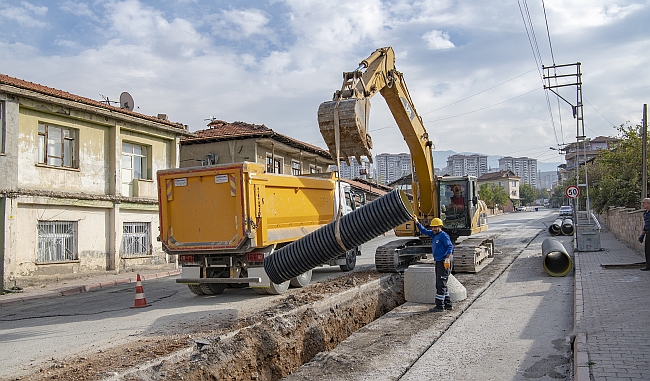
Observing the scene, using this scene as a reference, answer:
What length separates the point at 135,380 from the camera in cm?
498

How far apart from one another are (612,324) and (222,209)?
7.08m

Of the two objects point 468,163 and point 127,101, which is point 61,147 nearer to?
point 127,101

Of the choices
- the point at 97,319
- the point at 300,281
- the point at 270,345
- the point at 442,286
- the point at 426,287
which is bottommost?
the point at 97,319

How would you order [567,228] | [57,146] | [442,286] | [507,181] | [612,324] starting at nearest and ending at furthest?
1. [612,324]
2. [442,286]
3. [57,146]
4. [567,228]
5. [507,181]

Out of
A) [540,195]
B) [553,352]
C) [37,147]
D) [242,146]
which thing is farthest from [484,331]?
[540,195]

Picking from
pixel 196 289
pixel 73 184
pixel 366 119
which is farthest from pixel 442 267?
pixel 73 184

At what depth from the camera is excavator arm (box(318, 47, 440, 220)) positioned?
7.16 metres

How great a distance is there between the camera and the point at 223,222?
10.5m

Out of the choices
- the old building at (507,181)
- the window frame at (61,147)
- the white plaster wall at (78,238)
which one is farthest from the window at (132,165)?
the old building at (507,181)

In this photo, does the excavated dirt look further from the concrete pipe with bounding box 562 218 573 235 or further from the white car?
the white car

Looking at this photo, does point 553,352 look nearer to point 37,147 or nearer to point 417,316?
point 417,316

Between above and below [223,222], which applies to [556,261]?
below

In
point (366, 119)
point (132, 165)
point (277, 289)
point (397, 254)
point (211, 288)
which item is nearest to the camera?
point (366, 119)

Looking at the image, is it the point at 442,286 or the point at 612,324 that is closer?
the point at 612,324
